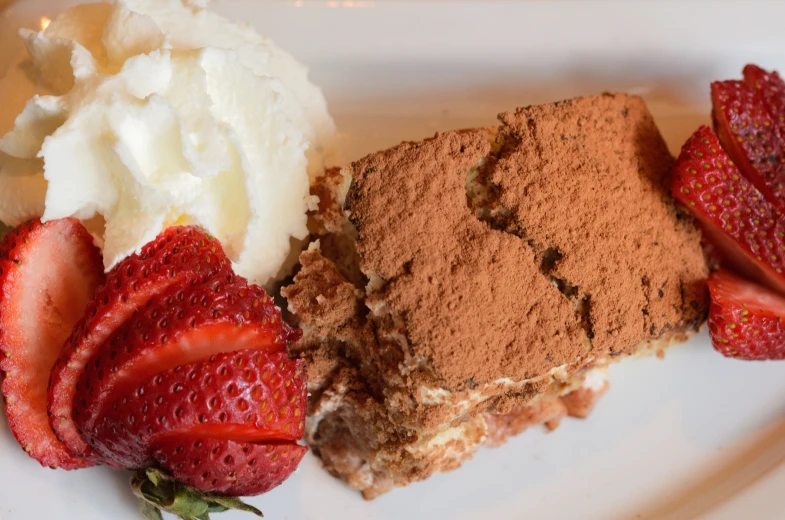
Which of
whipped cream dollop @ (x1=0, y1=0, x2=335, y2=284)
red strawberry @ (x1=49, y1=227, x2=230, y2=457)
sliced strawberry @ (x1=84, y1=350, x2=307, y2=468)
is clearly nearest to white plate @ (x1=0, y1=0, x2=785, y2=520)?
whipped cream dollop @ (x1=0, y1=0, x2=335, y2=284)

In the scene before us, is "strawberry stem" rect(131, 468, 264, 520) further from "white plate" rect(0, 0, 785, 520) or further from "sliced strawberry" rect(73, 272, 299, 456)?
"white plate" rect(0, 0, 785, 520)

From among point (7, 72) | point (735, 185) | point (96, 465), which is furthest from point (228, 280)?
point (735, 185)

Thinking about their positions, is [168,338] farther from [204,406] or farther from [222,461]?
[222,461]

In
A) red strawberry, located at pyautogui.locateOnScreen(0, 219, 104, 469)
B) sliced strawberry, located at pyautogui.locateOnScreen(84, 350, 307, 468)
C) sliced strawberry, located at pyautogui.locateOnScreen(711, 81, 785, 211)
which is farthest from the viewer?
sliced strawberry, located at pyautogui.locateOnScreen(711, 81, 785, 211)

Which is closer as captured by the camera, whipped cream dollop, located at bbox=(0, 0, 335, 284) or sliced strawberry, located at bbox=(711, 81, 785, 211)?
whipped cream dollop, located at bbox=(0, 0, 335, 284)

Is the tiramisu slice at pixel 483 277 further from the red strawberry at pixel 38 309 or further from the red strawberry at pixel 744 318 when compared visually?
the red strawberry at pixel 38 309

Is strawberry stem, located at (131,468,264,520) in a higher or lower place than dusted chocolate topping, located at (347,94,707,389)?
lower
